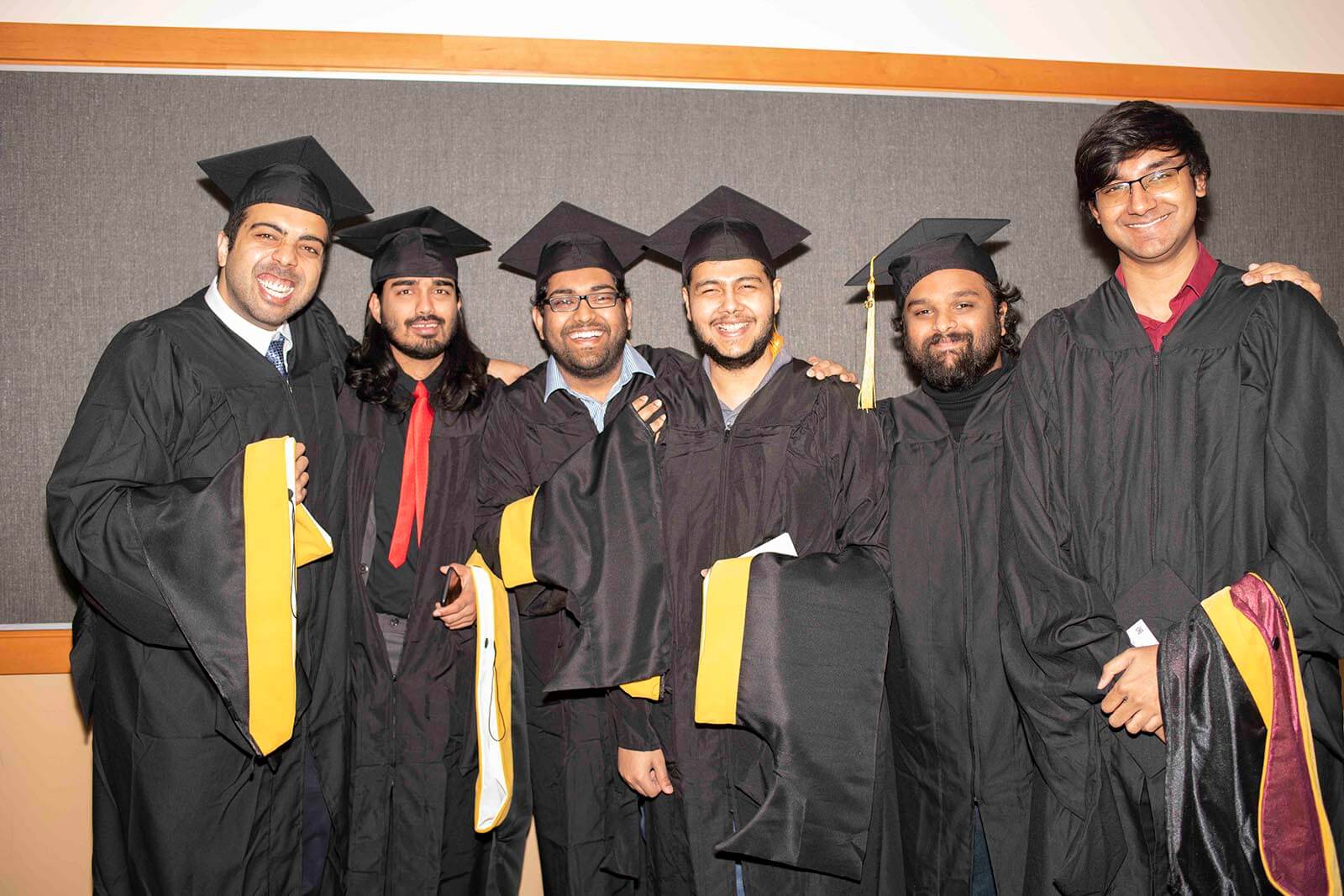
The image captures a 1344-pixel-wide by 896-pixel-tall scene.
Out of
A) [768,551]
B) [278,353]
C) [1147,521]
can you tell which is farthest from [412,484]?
[1147,521]

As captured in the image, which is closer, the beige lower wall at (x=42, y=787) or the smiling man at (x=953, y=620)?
the smiling man at (x=953, y=620)

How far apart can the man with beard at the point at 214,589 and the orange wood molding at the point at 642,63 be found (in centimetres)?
94

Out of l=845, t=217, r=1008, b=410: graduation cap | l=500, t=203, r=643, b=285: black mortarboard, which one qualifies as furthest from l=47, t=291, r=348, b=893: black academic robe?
l=845, t=217, r=1008, b=410: graduation cap

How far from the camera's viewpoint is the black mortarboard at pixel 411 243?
2945mm

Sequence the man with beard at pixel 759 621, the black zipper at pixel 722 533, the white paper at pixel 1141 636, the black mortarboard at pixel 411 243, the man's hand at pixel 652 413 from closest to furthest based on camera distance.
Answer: the white paper at pixel 1141 636 → the man with beard at pixel 759 621 → the black zipper at pixel 722 533 → the man's hand at pixel 652 413 → the black mortarboard at pixel 411 243

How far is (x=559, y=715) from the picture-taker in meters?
2.71

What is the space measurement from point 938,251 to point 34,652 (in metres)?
Answer: 3.34

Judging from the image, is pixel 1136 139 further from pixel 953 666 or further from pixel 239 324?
pixel 239 324

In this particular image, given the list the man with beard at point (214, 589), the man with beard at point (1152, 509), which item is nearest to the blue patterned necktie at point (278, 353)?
the man with beard at point (214, 589)

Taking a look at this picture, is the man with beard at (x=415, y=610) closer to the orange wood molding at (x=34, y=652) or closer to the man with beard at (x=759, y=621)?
the man with beard at (x=759, y=621)

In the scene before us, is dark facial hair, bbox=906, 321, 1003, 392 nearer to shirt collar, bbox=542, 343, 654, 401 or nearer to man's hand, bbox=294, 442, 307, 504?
shirt collar, bbox=542, 343, 654, 401

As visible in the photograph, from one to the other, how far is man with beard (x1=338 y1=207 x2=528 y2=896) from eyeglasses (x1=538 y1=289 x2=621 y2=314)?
0.35 m

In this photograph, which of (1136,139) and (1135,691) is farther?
(1136,139)

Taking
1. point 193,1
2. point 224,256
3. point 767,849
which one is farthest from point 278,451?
point 193,1
